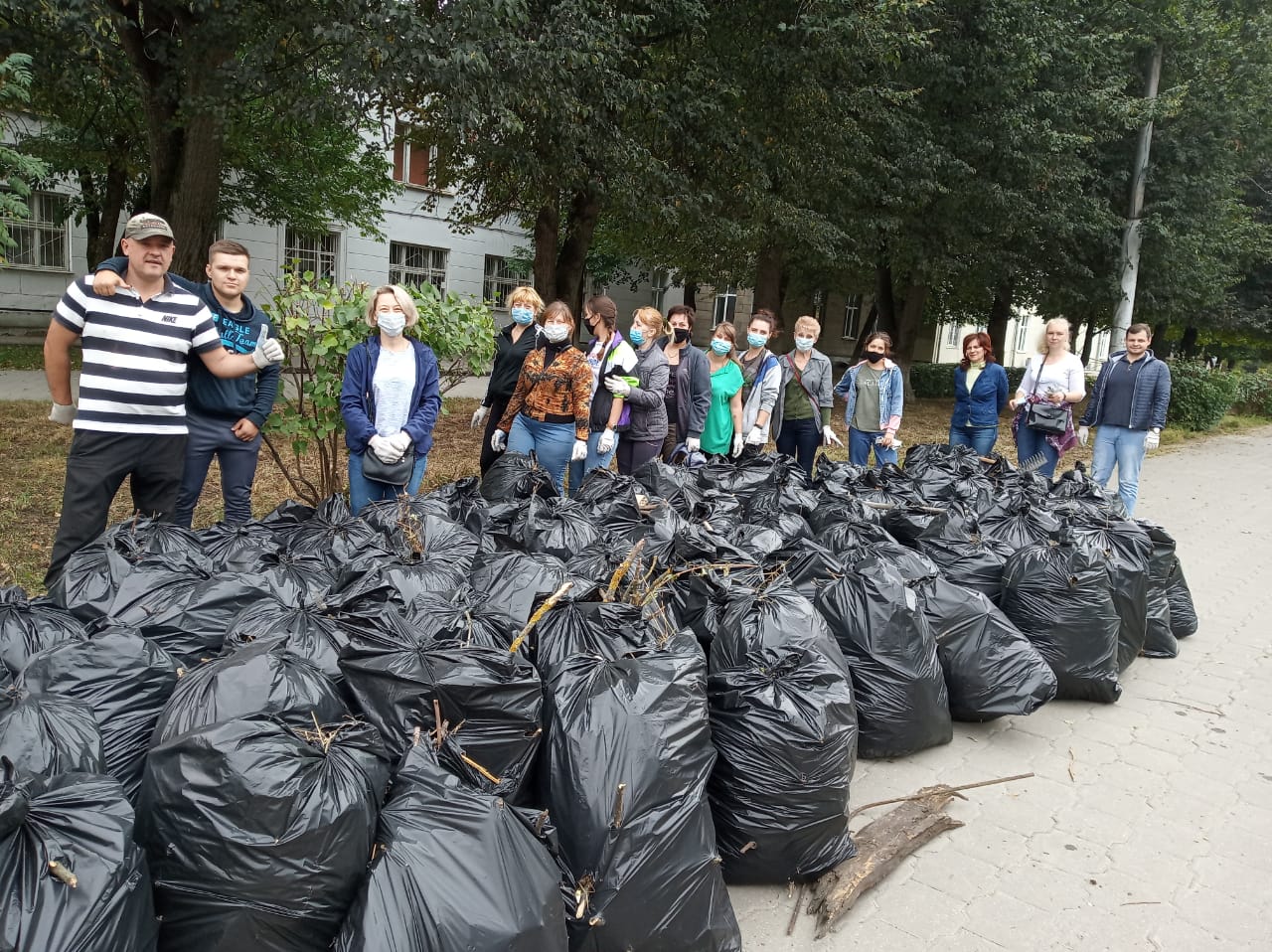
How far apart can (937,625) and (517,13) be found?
522cm

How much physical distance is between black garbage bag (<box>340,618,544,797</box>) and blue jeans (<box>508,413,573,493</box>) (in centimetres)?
305

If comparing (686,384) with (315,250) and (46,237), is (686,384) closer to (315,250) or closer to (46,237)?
(46,237)

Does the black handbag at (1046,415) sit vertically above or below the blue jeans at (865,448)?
above

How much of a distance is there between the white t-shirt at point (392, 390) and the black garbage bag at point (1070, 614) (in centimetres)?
302

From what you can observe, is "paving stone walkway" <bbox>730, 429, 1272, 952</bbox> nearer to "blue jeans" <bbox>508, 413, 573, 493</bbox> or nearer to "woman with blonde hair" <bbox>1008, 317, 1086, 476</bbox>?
"woman with blonde hair" <bbox>1008, 317, 1086, 476</bbox>

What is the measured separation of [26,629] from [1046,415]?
6.58m

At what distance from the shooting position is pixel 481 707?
2199 millimetres

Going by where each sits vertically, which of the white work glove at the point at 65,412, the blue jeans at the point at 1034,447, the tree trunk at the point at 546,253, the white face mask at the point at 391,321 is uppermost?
the tree trunk at the point at 546,253

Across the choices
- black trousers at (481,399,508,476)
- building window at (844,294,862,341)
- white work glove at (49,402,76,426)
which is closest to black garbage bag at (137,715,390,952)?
white work glove at (49,402,76,426)

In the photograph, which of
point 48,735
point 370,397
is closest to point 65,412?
point 370,397

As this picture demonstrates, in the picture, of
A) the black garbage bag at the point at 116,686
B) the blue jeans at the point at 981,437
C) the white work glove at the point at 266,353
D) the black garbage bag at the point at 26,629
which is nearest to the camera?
the black garbage bag at the point at 116,686

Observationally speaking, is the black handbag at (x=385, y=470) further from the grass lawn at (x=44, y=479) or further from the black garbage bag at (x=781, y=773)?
the black garbage bag at (x=781, y=773)

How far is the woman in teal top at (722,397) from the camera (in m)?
6.45

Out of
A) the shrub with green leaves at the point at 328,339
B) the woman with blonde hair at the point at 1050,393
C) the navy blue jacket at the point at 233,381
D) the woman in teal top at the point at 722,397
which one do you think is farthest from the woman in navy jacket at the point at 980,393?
the navy blue jacket at the point at 233,381
